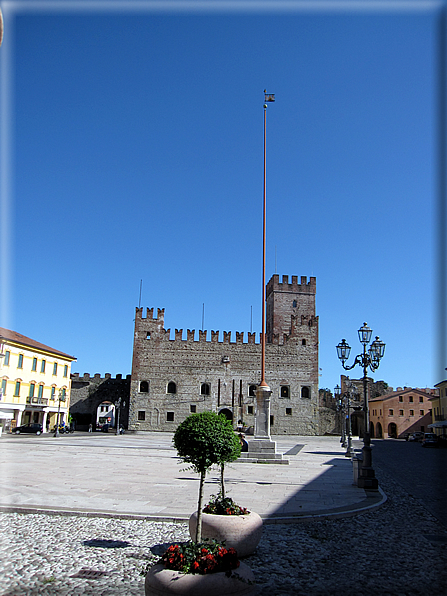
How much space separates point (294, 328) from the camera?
4766cm

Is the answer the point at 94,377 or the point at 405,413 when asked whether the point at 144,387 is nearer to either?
the point at 94,377

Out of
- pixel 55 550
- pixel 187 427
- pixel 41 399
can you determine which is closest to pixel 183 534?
pixel 55 550

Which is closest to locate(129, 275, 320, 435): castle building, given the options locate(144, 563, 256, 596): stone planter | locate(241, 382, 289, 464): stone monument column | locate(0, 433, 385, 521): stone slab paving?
locate(241, 382, 289, 464): stone monument column

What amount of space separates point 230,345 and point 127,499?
124 ft

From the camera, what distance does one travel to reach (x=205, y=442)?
4992mm

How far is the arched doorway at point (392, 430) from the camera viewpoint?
56750mm

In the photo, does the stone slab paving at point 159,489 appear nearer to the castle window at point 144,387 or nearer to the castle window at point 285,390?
the castle window at point 144,387

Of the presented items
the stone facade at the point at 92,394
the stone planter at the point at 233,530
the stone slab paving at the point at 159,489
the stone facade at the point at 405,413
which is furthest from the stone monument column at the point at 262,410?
the stone facade at the point at 405,413

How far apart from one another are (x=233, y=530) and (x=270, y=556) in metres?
0.66

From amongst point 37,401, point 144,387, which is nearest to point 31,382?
point 37,401

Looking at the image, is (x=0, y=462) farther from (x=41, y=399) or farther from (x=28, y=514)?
(x=41, y=399)

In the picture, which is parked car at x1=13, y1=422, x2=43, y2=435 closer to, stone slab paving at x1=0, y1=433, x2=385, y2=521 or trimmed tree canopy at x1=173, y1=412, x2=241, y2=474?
stone slab paving at x1=0, y1=433, x2=385, y2=521

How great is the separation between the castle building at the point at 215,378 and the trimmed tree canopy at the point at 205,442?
132 feet

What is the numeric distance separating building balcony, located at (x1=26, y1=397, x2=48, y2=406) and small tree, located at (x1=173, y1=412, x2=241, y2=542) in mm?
33902
